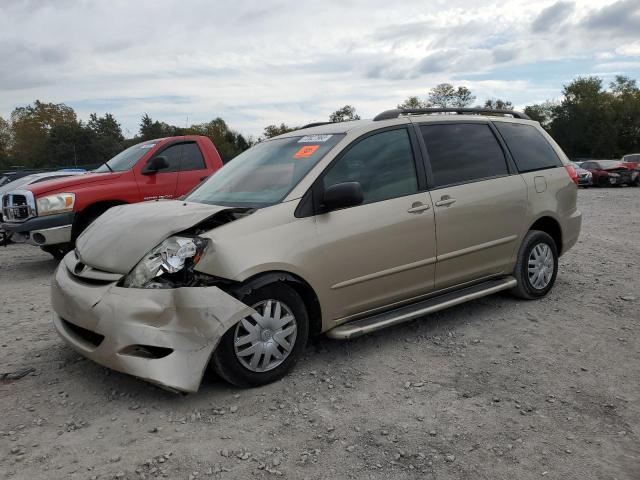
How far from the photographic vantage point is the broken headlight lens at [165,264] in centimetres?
321

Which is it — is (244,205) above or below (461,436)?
above

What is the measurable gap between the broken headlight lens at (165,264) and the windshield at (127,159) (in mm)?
4985

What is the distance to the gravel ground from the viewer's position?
2.62 meters

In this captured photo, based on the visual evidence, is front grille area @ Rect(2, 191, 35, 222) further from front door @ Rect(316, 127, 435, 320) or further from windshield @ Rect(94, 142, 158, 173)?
front door @ Rect(316, 127, 435, 320)

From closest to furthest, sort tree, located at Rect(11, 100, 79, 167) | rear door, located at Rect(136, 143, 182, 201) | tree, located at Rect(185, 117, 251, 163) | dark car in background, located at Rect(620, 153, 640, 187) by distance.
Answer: rear door, located at Rect(136, 143, 182, 201) < dark car in background, located at Rect(620, 153, 640, 187) < tree, located at Rect(11, 100, 79, 167) < tree, located at Rect(185, 117, 251, 163)

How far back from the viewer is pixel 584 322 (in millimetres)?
4594

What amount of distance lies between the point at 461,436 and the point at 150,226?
2208 mm

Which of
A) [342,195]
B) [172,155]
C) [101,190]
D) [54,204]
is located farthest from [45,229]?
[342,195]

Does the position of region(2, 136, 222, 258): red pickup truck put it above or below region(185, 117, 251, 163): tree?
below

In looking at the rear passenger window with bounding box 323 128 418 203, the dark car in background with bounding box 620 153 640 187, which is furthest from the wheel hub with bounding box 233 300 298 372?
the dark car in background with bounding box 620 153 640 187

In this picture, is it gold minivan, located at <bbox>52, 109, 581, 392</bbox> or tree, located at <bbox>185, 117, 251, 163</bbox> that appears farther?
tree, located at <bbox>185, 117, 251, 163</bbox>

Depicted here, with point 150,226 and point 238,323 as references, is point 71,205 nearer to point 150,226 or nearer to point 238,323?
point 150,226

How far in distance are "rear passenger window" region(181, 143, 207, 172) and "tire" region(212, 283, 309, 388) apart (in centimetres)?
527

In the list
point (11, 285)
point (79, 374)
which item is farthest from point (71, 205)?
point (79, 374)
